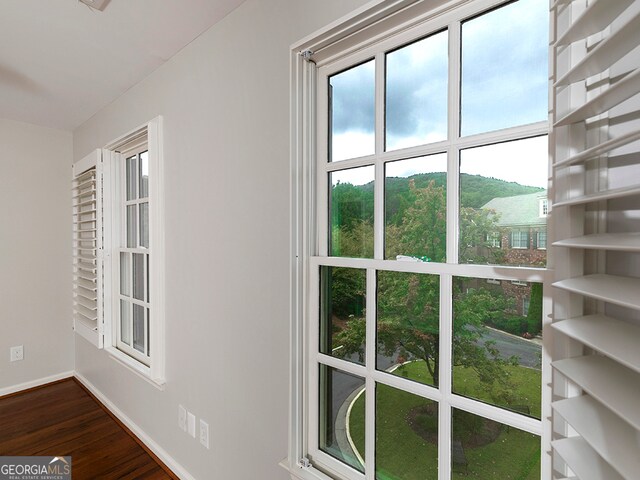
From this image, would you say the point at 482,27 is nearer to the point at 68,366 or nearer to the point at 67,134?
the point at 67,134

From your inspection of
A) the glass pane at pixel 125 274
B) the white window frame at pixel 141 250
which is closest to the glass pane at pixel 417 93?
the white window frame at pixel 141 250

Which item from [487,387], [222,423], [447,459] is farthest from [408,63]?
[222,423]

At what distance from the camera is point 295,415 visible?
1.25m

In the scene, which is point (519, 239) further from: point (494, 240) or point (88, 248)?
point (88, 248)

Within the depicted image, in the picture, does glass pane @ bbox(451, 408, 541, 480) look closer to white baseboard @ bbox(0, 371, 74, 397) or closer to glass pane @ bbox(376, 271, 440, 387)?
glass pane @ bbox(376, 271, 440, 387)

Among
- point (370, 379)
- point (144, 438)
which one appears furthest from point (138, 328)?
point (370, 379)

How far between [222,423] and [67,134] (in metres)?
3.29

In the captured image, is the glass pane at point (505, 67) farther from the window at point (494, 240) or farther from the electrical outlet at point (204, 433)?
the electrical outlet at point (204, 433)

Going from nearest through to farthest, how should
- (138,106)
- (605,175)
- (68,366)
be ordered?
(605,175), (138,106), (68,366)

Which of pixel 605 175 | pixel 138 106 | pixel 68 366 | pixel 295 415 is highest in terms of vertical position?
pixel 138 106

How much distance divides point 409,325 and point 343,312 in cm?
26

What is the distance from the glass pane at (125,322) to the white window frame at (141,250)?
28 mm

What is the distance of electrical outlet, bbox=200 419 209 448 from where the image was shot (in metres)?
1.68

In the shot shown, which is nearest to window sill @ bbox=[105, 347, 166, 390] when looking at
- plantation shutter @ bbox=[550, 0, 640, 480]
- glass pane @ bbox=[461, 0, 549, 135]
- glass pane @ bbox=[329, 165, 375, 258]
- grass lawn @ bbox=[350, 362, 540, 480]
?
grass lawn @ bbox=[350, 362, 540, 480]
